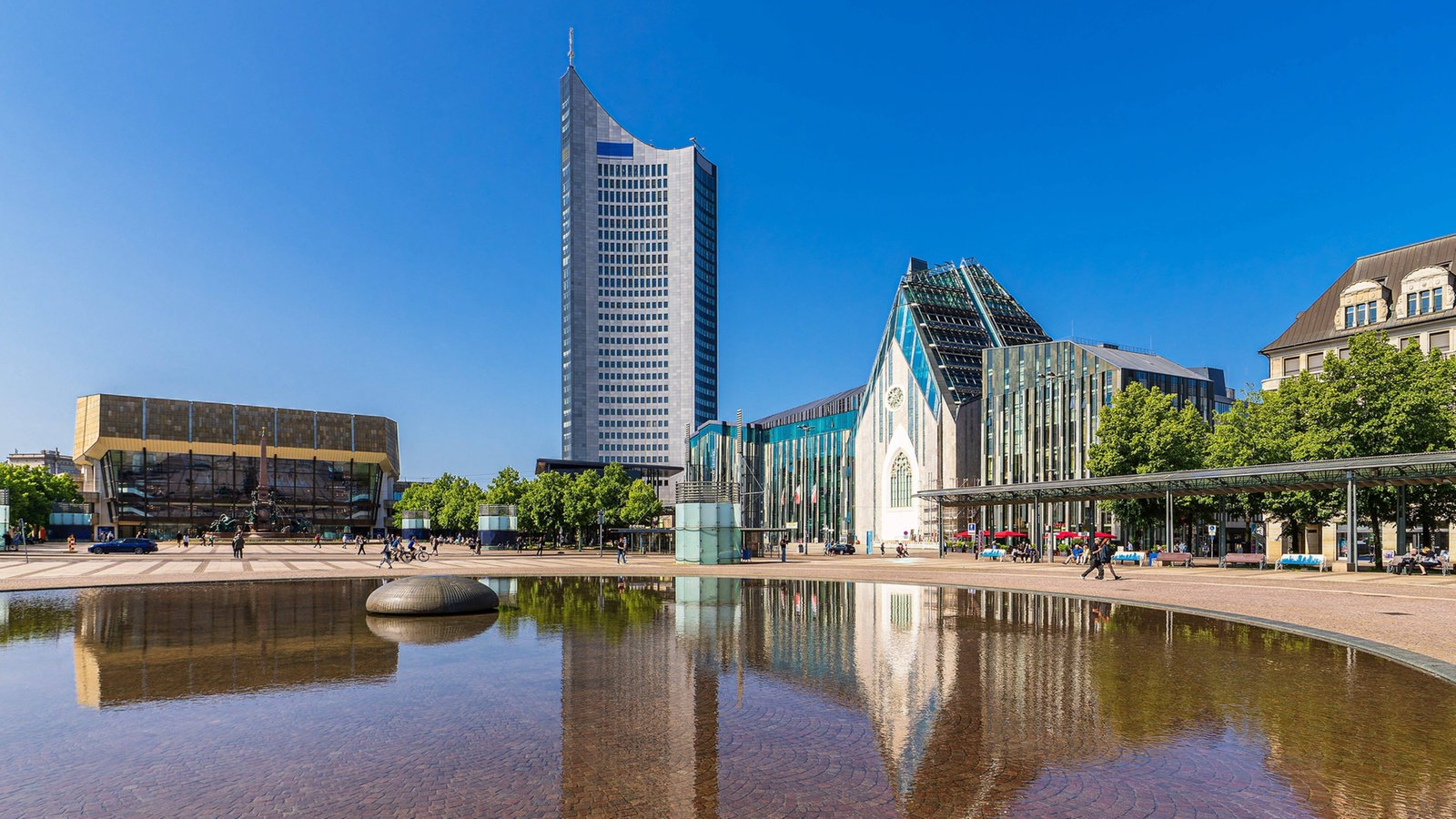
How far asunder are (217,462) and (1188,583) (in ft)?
534

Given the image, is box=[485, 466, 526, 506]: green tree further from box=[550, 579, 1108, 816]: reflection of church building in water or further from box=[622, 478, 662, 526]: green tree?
box=[550, 579, 1108, 816]: reflection of church building in water

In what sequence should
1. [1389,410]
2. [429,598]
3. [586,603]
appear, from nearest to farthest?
[429,598] → [586,603] → [1389,410]

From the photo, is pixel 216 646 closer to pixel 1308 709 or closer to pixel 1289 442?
pixel 1308 709

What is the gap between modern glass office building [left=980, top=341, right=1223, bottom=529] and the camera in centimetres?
8919

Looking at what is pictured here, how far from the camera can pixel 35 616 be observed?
74.7ft

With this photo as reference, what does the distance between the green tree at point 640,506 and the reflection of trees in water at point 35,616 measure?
64.1 m

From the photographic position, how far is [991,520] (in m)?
100

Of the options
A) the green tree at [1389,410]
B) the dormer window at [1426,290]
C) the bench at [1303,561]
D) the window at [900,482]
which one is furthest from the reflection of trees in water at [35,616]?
the window at [900,482]

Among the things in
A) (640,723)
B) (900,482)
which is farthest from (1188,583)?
(900,482)

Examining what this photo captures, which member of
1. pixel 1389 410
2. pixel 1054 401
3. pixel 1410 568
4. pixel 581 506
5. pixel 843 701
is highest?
pixel 1054 401

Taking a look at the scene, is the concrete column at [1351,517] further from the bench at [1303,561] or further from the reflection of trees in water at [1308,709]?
the reflection of trees in water at [1308,709]

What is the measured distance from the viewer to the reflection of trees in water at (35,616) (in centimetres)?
1911

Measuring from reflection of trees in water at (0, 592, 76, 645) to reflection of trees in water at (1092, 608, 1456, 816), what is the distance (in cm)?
2034

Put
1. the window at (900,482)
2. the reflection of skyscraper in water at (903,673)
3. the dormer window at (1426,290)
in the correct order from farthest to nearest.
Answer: the window at (900,482), the dormer window at (1426,290), the reflection of skyscraper in water at (903,673)
